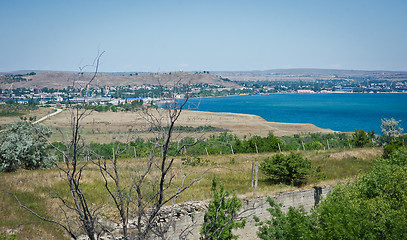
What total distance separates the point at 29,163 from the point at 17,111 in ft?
185

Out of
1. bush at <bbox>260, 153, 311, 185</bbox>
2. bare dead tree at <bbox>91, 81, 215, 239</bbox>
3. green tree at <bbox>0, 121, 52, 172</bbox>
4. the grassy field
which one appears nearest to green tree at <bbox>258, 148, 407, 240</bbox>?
the grassy field

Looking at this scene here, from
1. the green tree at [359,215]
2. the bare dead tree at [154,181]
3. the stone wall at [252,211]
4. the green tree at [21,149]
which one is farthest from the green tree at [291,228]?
the green tree at [21,149]

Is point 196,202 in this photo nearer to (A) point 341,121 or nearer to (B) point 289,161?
(B) point 289,161

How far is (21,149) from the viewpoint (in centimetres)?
1909

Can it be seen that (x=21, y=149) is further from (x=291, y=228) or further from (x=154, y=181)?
(x=291, y=228)

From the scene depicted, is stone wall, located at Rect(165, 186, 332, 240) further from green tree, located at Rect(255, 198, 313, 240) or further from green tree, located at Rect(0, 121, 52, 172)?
green tree, located at Rect(0, 121, 52, 172)

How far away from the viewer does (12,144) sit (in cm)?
1877

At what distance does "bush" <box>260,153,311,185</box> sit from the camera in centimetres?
1869

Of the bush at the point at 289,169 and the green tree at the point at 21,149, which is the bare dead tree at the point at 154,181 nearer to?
the bush at the point at 289,169

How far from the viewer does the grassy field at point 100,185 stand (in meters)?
12.0

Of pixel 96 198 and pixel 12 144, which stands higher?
pixel 12 144

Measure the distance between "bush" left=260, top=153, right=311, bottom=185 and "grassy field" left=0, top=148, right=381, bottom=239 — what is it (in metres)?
0.71

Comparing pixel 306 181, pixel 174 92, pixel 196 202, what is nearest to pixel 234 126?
pixel 306 181

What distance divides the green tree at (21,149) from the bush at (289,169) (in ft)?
40.0
